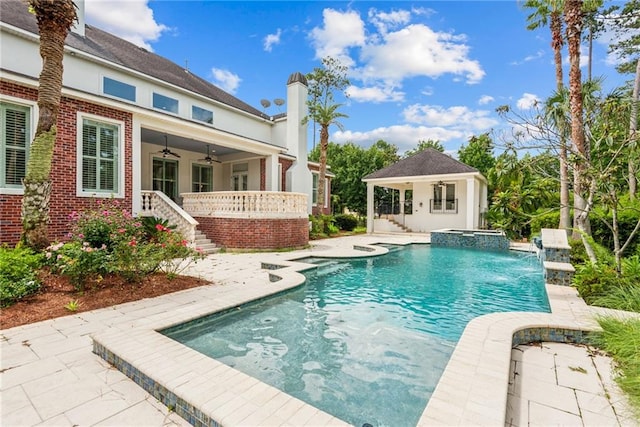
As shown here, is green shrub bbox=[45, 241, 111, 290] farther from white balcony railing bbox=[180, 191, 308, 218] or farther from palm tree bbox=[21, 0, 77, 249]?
white balcony railing bbox=[180, 191, 308, 218]

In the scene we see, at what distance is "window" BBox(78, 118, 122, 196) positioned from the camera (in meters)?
9.77

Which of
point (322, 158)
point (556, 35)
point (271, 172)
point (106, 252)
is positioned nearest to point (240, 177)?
point (271, 172)

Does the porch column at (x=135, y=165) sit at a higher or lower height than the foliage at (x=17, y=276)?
higher

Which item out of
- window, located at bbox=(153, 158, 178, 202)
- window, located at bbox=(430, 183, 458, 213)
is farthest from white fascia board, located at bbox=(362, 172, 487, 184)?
window, located at bbox=(153, 158, 178, 202)

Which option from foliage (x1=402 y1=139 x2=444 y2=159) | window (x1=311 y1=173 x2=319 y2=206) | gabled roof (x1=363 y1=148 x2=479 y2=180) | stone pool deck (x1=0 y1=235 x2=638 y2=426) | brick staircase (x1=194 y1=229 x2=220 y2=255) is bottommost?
stone pool deck (x1=0 y1=235 x2=638 y2=426)

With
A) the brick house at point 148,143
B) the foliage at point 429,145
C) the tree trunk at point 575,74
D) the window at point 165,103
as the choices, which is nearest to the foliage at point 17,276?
the brick house at point 148,143

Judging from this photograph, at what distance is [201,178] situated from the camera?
711 inches

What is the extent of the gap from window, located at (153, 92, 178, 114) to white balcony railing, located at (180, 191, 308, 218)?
4.65 meters

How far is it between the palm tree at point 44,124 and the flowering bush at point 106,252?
1.94 ft

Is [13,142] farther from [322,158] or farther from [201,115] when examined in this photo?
[322,158]

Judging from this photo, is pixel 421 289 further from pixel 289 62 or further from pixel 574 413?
pixel 289 62

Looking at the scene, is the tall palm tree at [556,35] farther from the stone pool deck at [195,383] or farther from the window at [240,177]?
the window at [240,177]

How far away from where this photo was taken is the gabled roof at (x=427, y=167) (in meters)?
19.6

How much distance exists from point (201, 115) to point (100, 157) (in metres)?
7.08
